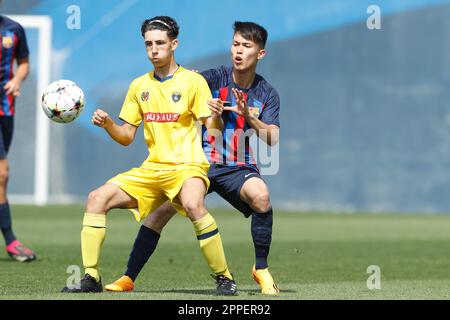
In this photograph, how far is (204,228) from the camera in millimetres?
6148

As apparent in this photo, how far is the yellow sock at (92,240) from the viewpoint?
612 centimetres

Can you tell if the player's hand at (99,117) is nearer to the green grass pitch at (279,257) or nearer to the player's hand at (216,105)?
the player's hand at (216,105)

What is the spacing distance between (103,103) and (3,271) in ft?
34.1

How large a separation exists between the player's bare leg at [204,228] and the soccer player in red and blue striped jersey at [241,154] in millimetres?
317

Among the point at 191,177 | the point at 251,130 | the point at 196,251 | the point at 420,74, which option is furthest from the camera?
the point at 420,74

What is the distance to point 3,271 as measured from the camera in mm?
7680

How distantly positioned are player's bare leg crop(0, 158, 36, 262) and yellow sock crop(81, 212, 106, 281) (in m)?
2.50

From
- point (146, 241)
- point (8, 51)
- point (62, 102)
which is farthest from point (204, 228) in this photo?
point (8, 51)

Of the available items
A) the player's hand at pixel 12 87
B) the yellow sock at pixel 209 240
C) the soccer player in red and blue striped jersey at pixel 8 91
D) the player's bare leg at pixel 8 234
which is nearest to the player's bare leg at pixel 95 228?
the yellow sock at pixel 209 240

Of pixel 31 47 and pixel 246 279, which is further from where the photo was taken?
pixel 31 47

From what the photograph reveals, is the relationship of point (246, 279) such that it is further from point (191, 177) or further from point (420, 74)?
point (420, 74)

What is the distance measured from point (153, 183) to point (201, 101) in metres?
0.59
